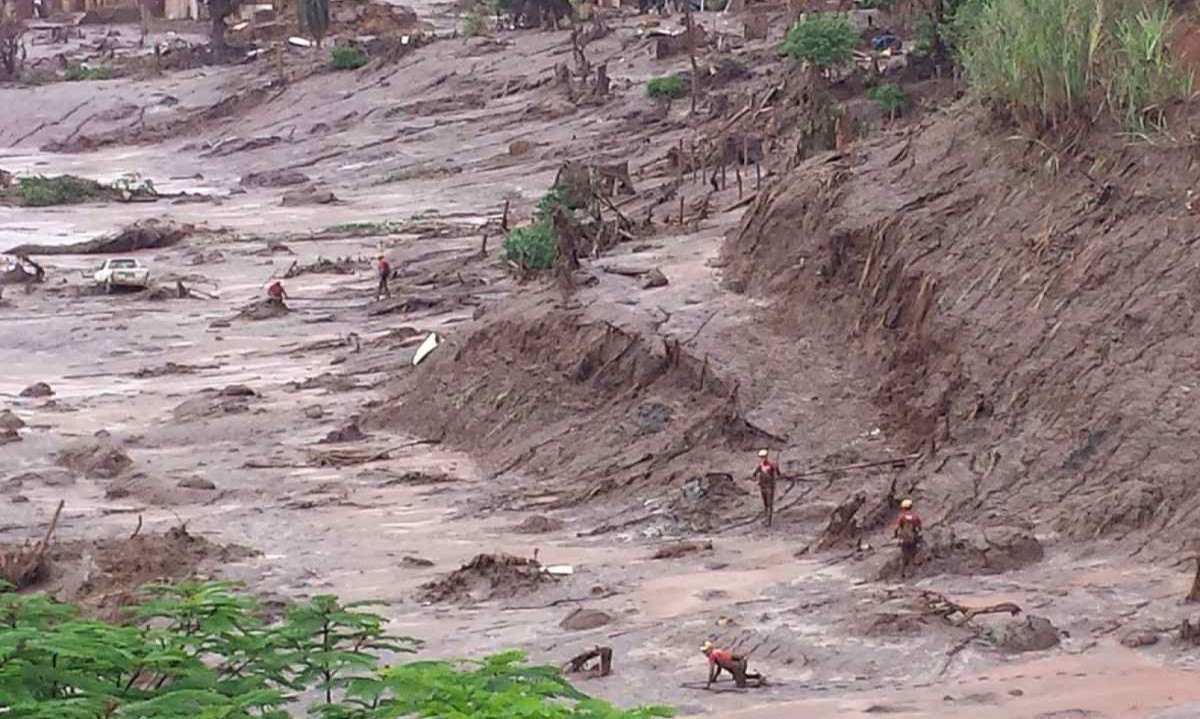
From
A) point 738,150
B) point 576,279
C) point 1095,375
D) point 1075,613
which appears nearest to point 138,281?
point 738,150

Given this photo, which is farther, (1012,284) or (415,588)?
(1012,284)

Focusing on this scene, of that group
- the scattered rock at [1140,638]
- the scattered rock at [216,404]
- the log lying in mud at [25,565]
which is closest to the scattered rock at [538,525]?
the log lying in mud at [25,565]

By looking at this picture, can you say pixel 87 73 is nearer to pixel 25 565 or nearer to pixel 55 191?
pixel 55 191

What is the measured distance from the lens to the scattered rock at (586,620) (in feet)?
33.4

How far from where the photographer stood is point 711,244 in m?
17.8

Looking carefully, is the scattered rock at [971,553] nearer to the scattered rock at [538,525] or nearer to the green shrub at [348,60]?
the scattered rock at [538,525]

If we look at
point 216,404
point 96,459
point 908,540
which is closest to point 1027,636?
point 908,540

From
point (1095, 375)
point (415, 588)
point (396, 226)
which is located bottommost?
point (396, 226)

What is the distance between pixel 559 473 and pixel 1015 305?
128 inches

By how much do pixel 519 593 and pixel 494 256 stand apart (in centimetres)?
1226

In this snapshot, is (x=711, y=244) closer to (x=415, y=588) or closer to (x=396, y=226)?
(x=415, y=588)

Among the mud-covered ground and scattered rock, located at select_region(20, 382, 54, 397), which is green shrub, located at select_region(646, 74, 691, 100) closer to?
A: the mud-covered ground

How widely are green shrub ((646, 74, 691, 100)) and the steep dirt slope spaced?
1653 centimetres

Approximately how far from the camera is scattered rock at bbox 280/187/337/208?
1280 inches
